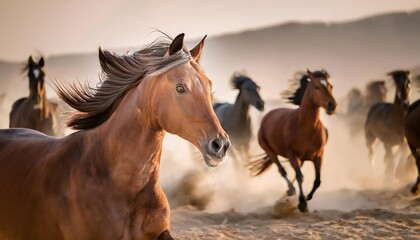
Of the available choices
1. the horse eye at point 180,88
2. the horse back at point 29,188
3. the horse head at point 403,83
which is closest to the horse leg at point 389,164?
the horse head at point 403,83

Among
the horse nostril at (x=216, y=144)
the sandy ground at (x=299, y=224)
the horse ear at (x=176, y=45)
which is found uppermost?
the horse ear at (x=176, y=45)

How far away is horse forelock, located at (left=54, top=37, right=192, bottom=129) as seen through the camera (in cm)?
243

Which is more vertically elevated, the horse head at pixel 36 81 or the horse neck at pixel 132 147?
the horse head at pixel 36 81

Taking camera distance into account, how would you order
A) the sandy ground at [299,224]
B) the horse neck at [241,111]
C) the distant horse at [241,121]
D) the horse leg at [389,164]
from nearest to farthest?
the sandy ground at [299,224] < the distant horse at [241,121] < the horse neck at [241,111] < the horse leg at [389,164]

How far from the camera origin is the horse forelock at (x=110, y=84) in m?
Result: 2.43

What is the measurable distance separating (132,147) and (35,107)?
6272 millimetres

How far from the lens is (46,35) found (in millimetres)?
11969

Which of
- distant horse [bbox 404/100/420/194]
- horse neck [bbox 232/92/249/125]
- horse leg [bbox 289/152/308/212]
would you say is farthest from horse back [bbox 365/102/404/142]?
horse leg [bbox 289/152/308/212]

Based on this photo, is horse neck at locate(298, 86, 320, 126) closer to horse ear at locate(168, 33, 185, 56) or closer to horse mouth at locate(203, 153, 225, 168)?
horse ear at locate(168, 33, 185, 56)

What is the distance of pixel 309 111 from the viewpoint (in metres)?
7.02

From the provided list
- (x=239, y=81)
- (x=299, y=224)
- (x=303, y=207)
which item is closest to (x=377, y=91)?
(x=239, y=81)

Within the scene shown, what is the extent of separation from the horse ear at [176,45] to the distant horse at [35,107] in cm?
624

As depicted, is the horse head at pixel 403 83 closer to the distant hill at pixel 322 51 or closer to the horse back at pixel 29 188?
the distant hill at pixel 322 51

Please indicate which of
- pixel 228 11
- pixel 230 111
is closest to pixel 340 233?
pixel 230 111
